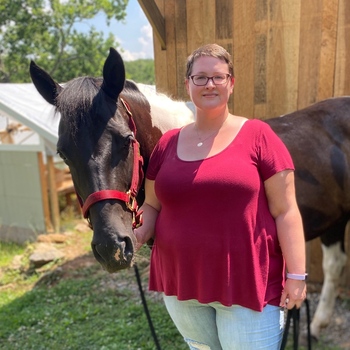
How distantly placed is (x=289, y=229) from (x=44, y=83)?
3.96 feet

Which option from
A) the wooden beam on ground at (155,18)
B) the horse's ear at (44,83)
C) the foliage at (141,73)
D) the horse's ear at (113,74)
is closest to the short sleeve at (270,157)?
the horse's ear at (113,74)

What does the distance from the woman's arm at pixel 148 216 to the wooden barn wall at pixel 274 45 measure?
6.79 ft

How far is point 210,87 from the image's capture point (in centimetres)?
133

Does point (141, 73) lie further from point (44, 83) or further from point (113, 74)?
point (113, 74)

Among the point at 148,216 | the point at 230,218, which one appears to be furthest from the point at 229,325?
the point at 148,216

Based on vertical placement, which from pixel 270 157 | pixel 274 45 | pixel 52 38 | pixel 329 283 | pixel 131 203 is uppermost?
pixel 52 38

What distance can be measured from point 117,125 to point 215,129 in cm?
39

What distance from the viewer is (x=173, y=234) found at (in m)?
1.37

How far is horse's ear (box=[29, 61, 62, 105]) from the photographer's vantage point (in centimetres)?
159

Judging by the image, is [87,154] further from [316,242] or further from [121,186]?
[316,242]

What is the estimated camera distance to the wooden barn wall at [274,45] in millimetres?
2953

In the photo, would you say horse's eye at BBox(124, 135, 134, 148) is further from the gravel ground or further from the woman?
the gravel ground

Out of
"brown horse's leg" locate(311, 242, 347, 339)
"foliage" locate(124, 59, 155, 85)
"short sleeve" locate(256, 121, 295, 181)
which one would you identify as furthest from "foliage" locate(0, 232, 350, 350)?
"foliage" locate(124, 59, 155, 85)

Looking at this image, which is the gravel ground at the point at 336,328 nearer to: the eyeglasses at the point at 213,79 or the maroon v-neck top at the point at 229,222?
the maroon v-neck top at the point at 229,222
